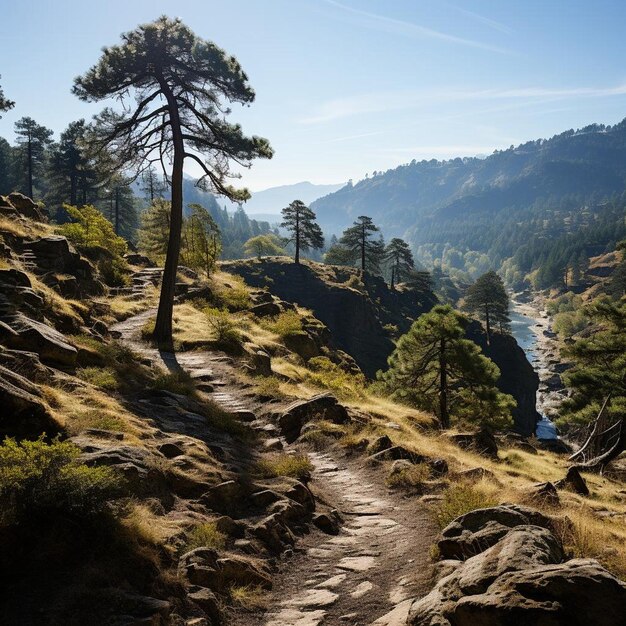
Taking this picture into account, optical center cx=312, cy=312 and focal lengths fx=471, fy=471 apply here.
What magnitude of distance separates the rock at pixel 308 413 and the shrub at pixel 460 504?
529 cm

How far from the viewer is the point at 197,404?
1120cm

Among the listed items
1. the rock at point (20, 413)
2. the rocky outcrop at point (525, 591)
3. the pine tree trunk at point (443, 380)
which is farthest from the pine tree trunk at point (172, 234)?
the rocky outcrop at point (525, 591)

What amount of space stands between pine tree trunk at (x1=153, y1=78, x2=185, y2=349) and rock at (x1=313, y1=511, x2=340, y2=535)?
10.7m

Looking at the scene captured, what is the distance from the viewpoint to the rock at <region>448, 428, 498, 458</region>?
543 inches

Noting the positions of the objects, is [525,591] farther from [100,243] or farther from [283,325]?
[100,243]

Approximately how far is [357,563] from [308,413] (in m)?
6.16

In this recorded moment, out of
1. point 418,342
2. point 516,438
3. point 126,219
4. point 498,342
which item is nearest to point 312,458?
point 418,342

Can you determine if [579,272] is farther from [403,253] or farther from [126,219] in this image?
[126,219]

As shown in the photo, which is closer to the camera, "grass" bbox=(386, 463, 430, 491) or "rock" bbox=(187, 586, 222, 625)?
"rock" bbox=(187, 586, 222, 625)

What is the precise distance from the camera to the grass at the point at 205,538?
5.10m

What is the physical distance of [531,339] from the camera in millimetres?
130000

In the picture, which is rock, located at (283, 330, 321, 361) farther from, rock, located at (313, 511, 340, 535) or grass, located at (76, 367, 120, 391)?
rock, located at (313, 511, 340, 535)

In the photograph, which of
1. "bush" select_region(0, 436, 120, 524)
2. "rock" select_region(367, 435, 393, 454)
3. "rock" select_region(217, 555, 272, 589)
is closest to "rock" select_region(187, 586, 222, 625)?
"rock" select_region(217, 555, 272, 589)

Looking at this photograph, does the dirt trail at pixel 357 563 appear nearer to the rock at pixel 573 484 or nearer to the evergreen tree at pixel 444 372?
the rock at pixel 573 484
